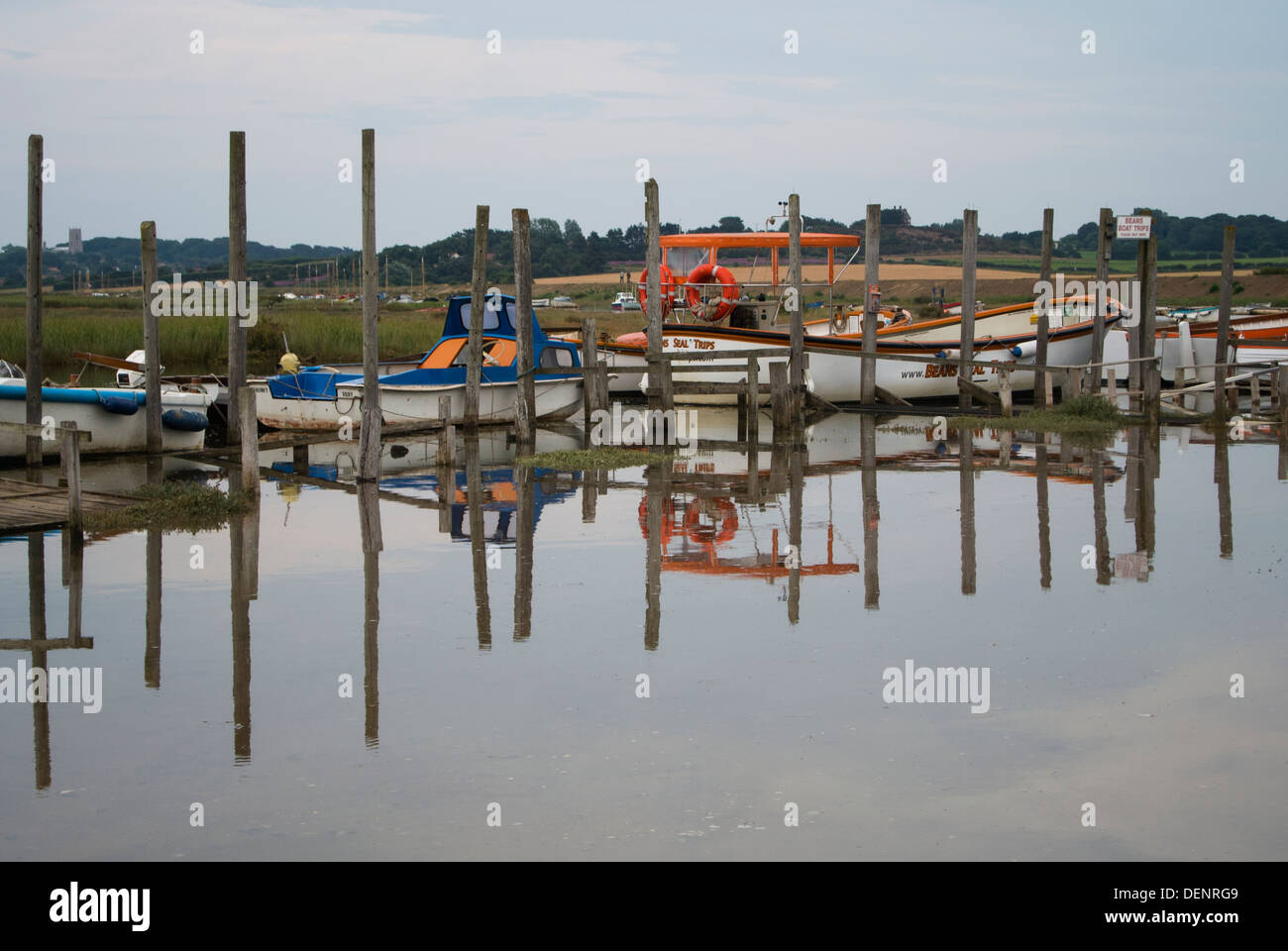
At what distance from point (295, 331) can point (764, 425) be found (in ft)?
55.4

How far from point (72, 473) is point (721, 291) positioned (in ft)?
51.8

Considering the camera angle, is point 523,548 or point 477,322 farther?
point 477,322

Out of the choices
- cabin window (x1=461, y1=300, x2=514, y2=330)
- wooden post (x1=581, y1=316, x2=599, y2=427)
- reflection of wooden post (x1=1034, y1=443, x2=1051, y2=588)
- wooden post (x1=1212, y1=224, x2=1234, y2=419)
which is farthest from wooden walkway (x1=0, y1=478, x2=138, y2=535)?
wooden post (x1=1212, y1=224, x2=1234, y2=419)

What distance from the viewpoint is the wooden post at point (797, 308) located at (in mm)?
20859

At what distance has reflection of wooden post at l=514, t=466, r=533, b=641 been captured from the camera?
380 inches

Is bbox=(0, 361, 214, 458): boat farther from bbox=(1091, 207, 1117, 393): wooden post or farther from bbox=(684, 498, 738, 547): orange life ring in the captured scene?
bbox=(1091, 207, 1117, 393): wooden post

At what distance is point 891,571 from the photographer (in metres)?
11.2

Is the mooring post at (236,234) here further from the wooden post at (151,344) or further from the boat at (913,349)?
the boat at (913,349)

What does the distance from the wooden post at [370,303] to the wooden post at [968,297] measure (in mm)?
10988

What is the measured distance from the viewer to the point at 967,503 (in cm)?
1475

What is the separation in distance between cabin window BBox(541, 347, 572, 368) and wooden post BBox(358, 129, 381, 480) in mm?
8789

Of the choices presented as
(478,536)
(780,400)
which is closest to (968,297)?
(780,400)

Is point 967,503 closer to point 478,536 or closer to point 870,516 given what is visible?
point 870,516
